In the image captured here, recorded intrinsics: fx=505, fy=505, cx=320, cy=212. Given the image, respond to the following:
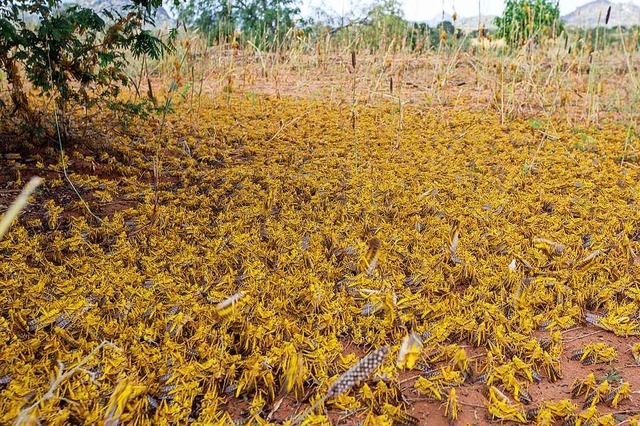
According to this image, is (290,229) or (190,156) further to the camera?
(190,156)

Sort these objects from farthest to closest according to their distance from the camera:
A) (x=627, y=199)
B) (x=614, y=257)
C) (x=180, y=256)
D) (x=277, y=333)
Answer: (x=627, y=199) → (x=614, y=257) → (x=180, y=256) → (x=277, y=333)

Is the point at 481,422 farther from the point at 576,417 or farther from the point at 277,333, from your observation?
the point at 277,333

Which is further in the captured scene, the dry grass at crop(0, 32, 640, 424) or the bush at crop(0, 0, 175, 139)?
the bush at crop(0, 0, 175, 139)

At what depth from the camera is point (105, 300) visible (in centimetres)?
137

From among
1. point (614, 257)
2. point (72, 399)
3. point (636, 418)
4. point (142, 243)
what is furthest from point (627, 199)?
point (72, 399)

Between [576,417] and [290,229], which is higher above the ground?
[290,229]

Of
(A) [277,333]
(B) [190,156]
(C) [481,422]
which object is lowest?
(C) [481,422]

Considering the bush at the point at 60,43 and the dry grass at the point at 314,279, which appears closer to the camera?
the dry grass at the point at 314,279

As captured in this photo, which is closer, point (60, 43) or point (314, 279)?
point (314, 279)

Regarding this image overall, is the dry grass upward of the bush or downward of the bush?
downward

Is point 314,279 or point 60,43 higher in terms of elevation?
point 60,43

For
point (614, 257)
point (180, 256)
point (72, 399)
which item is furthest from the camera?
point (614, 257)

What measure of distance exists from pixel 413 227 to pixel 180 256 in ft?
2.85

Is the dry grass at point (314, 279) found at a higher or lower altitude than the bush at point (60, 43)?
lower
